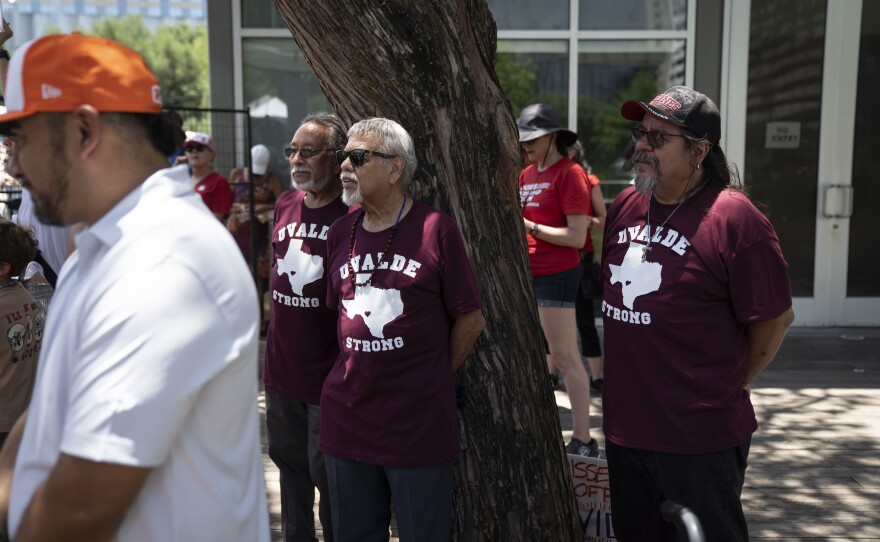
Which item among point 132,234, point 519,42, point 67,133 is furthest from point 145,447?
point 519,42

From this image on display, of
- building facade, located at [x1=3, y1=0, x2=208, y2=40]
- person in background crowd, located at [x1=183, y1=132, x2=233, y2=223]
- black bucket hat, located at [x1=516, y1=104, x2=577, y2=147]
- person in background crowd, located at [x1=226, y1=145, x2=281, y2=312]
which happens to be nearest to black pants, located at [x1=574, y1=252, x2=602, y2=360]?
black bucket hat, located at [x1=516, y1=104, x2=577, y2=147]

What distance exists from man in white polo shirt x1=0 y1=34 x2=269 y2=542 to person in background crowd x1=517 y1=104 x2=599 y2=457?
3560mm

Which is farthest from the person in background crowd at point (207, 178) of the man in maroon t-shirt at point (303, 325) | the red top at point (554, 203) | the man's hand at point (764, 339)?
→ the man's hand at point (764, 339)

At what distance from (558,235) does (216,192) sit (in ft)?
12.4

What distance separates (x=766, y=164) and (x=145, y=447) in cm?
849

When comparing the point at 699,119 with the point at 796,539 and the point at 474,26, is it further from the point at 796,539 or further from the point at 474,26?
the point at 796,539

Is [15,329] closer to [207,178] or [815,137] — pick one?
[207,178]

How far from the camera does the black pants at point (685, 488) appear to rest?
2.78 m

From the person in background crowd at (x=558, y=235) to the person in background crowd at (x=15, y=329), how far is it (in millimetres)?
2710

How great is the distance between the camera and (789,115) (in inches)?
345

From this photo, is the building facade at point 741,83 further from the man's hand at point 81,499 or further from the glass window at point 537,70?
the man's hand at point 81,499

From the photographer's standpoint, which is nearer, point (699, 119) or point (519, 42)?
point (699, 119)

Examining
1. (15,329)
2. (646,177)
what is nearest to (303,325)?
(15,329)

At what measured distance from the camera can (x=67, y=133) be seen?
1.46m
